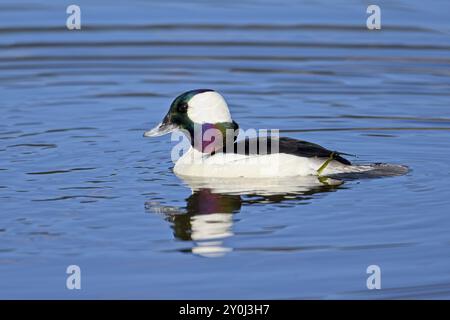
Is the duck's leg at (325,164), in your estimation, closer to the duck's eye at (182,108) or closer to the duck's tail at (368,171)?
the duck's tail at (368,171)

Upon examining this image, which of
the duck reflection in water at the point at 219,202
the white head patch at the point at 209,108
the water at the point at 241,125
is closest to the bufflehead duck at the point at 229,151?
the white head patch at the point at 209,108

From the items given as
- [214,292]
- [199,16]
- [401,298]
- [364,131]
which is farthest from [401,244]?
[199,16]

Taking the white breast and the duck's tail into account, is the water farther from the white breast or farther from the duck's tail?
the white breast

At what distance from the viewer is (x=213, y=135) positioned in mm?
12938

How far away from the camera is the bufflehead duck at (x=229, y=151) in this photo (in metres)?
12.3

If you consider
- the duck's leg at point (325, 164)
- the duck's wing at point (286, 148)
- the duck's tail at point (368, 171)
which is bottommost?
the duck's tail at point (368, 171)

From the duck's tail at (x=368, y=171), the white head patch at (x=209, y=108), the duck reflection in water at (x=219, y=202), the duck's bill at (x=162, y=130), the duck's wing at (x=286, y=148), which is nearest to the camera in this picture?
the duck reflection in water at (x=219, y=202)

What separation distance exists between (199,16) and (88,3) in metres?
1.96

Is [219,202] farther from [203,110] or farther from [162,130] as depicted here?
[162,130]

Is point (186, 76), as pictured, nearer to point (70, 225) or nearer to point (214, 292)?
point (70, 225)

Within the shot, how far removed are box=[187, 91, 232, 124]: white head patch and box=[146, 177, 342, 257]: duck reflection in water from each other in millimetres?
715

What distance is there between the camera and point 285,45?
18828mm

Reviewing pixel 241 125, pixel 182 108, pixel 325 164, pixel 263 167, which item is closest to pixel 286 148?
pixel 263 167

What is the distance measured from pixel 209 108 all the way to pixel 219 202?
1.52m
